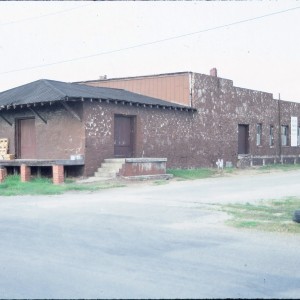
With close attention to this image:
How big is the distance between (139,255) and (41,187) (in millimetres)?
10668

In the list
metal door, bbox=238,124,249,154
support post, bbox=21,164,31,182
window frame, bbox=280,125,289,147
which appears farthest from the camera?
window frame, bbox=280,125,289,147

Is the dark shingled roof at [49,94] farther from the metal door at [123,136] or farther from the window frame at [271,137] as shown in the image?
the window frame at [271,137]

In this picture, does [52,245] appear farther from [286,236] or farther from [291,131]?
[291,131]

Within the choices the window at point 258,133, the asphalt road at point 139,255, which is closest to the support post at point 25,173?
the asphalt road at point 139,255

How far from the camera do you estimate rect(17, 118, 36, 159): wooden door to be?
2233cm

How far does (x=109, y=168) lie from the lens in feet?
64.9

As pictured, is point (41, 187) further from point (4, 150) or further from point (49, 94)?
point (4, 150)

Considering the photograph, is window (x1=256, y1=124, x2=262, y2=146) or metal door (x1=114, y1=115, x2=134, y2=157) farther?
window (x1=256, y1=124, x2=262, y2=146)

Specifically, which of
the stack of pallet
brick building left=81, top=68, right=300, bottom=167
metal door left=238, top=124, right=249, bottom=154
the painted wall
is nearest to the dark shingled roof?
the painted wall

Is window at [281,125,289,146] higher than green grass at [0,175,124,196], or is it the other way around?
window at [281,125,289,146]

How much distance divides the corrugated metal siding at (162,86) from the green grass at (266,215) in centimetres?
1340

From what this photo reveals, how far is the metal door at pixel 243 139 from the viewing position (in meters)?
30.0

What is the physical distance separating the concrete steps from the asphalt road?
7.23 metres

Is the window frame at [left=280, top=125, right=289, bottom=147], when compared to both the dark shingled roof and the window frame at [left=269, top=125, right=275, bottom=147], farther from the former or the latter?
the dark shingled roof
